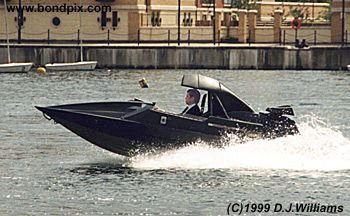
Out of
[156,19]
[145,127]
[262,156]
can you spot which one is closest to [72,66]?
[156,19]

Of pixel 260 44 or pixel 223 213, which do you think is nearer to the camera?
pixel 223 213

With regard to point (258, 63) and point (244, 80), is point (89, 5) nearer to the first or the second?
point (258, 63)

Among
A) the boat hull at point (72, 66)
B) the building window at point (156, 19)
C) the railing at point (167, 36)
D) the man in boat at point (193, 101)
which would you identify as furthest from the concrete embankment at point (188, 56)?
the man in boat at point (193, 101)

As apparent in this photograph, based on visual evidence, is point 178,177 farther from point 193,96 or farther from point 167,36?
point 167,36

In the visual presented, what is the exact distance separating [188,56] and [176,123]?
63219mm

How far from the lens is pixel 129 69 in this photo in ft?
319

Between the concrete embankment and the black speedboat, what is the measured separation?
62.7 metres

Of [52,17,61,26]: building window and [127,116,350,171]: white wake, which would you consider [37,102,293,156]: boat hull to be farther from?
[52,17,61,26]: building window

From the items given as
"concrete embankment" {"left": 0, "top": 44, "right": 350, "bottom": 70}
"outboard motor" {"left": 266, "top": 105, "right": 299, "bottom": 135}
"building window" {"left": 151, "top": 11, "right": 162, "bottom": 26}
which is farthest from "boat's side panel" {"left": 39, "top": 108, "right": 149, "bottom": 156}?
"building window" {"left": 151, "top": 11, "right": 162, "bottom": 26}

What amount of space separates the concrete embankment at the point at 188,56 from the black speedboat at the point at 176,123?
62.7m

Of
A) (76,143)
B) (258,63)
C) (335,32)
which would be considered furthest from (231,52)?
(76,143)

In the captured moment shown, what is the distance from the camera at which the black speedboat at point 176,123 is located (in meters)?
33.9

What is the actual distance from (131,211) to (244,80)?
5623 cm

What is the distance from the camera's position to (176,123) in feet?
111
